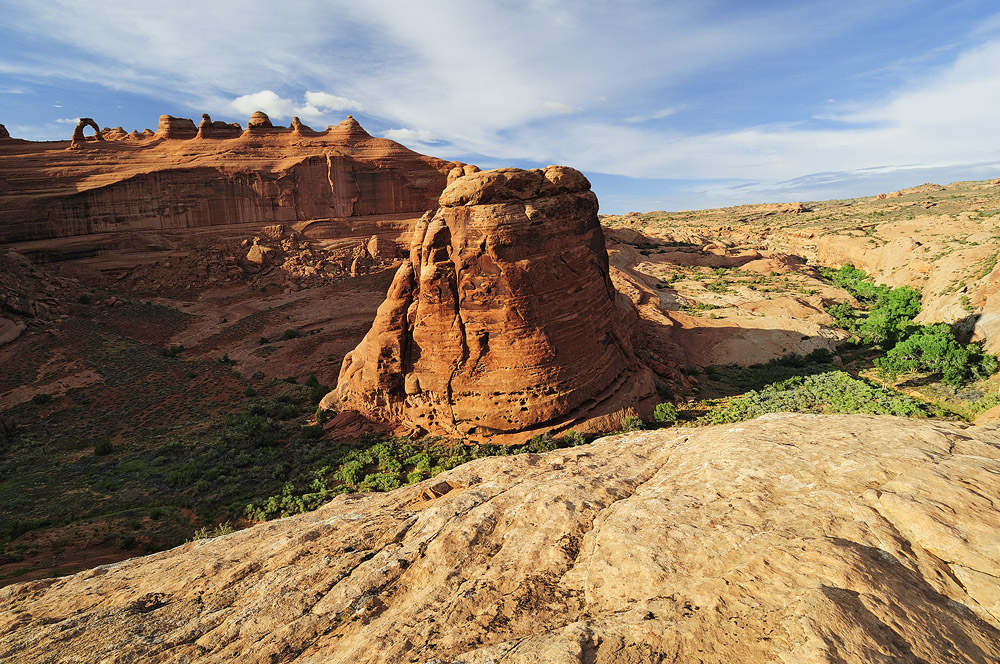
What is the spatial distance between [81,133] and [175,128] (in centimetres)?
949

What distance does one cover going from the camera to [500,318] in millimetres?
14773

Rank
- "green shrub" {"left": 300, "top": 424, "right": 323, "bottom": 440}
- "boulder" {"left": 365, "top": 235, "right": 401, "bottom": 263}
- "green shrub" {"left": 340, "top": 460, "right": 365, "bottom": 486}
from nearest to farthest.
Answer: "green shrub" {"left": 340, "top": 460, "right": 365, "bottom": 486}
"green shrub" {"left": 300, "top": 424, "right": 323, "bottom": 440}
"boulder" {"left": 365, "top": 235, "right": 401, "bottom": 263}

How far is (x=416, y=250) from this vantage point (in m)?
16.2

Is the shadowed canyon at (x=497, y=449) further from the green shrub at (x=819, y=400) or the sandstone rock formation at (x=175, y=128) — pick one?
the sandstone rock formation at (x=175, y=128)

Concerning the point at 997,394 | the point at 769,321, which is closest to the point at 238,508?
the point at 997,394

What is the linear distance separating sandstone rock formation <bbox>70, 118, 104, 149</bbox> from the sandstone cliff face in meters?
0.82

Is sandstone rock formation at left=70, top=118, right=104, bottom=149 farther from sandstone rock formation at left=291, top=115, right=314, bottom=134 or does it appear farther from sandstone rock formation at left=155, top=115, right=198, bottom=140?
sandstone rock formation at left=291, top=115, right=314, bottom=134

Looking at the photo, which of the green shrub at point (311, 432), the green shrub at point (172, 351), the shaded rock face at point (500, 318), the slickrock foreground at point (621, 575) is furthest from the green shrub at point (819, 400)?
the green shrub at point (172, 351)

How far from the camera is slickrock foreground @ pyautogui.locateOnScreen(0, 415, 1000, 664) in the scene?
3.50 meters

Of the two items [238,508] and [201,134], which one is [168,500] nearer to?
[238,508]

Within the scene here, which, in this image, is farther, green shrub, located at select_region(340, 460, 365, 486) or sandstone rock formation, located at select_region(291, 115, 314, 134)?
sandstone rock formation, located at select_region(291, 115, 314, 134)

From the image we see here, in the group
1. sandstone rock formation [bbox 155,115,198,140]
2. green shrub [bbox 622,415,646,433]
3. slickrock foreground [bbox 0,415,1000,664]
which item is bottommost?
green shrub [bbox 622,415,646,433]

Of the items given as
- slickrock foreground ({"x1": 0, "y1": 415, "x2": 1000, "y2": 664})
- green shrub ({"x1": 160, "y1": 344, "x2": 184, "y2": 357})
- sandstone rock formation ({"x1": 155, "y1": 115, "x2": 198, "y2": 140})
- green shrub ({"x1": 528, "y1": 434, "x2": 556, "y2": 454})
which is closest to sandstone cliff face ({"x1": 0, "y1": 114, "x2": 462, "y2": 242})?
sandstone rock formation ({"x1": 155, "y1": 115, "x2": 198, "y2": 140})

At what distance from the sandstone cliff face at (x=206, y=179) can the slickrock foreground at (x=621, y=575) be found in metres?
52.9
